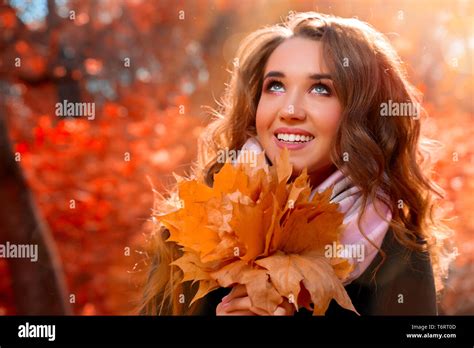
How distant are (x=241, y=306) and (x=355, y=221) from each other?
49 centimetres

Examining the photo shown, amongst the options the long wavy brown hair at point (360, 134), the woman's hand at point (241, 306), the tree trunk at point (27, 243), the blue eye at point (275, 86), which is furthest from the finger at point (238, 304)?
the tree trunk at point (27, 243)

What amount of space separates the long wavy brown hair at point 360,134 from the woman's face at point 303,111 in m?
0.04

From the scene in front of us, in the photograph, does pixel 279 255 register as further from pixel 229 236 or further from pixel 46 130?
pixel 46 130

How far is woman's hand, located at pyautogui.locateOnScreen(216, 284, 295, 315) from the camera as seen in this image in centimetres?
209

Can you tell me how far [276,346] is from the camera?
2.45m

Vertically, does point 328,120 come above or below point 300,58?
below

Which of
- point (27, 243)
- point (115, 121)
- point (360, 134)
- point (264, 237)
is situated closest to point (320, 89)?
point (360, 134)

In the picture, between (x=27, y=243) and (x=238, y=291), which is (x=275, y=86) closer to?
(x=238, y=291)

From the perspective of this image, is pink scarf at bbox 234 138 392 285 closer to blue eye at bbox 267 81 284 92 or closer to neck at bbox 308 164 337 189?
neck at bbox 308 164 337 189

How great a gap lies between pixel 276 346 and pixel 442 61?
8.06 ft

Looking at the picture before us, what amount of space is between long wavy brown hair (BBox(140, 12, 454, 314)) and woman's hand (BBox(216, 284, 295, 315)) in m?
0.26

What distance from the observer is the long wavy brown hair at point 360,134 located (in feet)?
7.98

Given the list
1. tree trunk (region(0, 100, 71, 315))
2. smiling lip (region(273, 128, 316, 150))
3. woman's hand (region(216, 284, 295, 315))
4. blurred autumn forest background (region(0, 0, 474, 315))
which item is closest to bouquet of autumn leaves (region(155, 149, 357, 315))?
woman's hand (region(216, 284, 295, 315))

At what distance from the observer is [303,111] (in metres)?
2.40
